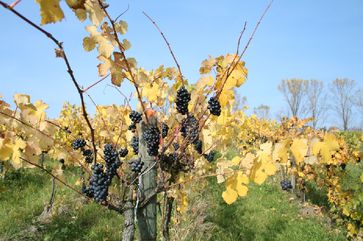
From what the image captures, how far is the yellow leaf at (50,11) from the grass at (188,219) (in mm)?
5136

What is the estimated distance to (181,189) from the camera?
4.09 metres

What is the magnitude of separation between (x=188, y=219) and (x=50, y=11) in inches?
229

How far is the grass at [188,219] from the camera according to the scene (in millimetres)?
6367

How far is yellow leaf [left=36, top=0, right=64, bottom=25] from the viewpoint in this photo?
3.30ft

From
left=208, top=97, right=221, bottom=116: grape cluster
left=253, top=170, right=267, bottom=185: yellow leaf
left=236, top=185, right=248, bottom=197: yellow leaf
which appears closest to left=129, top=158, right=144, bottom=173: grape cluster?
left=208, top=97, right=221, bottom=116: grape cluster

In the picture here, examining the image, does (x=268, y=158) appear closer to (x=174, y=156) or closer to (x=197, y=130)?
(x=197, y=130)

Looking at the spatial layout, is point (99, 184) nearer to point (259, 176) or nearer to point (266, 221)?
point (259, 176)

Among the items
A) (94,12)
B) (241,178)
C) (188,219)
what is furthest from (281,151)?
(188,219)

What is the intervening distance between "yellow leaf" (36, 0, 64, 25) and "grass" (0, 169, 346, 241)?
514cm

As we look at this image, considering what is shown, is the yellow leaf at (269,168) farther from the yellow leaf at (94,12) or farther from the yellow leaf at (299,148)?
the yellow leaf at (94,12)

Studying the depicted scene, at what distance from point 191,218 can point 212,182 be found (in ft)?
13.3

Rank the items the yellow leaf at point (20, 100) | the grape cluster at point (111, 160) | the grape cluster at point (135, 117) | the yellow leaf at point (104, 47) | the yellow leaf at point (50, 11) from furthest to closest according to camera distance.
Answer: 1. the grape cluster at point (135, 117)
2. the grape cluster at point (111, 160)
3. the yellow leaf at point (20, 100)
4. the yellow leaf at point (104, 47)
5. the yellow leaf at point (50, 11)

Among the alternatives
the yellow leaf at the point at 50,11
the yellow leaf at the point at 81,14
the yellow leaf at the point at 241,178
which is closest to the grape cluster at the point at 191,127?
the yellow leaf at the point at 241,178

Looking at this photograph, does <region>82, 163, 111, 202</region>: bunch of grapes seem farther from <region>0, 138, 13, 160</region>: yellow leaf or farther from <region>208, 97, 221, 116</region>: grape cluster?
<region>208, 97, 221, 116</region>: grape cluster
